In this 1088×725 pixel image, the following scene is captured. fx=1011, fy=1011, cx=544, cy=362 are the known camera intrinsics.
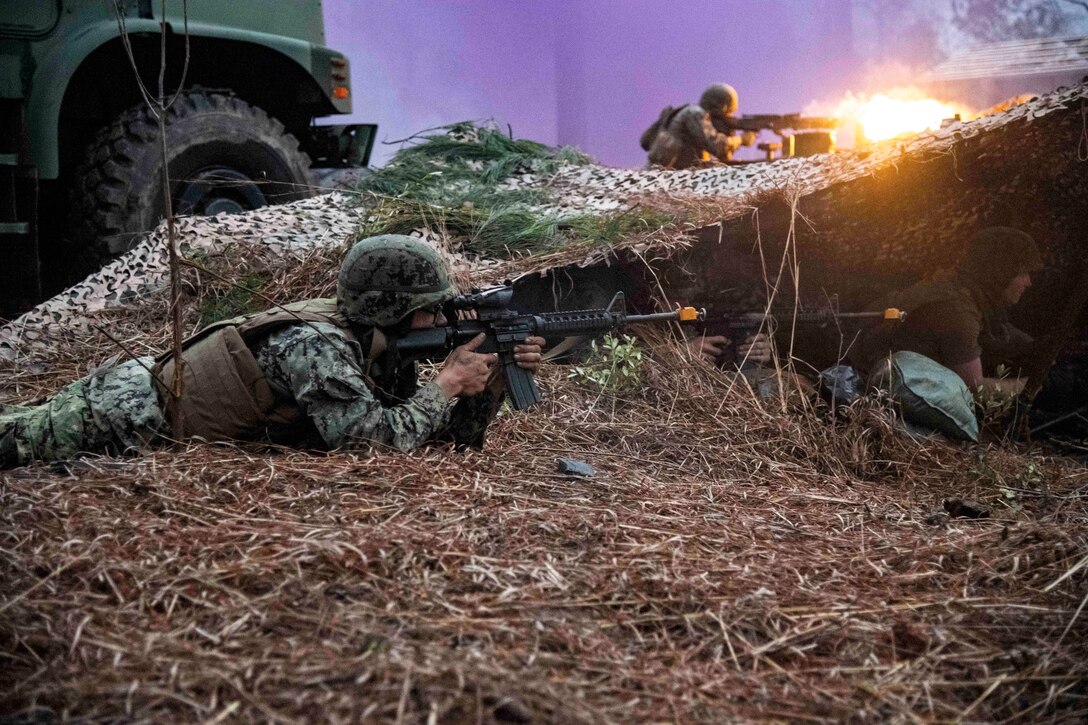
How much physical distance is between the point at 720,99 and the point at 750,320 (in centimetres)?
665

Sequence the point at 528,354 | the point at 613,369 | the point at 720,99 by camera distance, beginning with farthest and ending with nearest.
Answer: the point at 720,99
the point at 613,369
the point at 528,354

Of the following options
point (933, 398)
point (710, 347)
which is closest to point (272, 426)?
point (710, 347)

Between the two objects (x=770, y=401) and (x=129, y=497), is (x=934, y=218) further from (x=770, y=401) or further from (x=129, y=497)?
(x=129, y=497)

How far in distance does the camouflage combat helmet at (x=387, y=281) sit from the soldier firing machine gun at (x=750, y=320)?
2299 mm

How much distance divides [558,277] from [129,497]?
3199 mm

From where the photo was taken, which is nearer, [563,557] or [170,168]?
[563,557]

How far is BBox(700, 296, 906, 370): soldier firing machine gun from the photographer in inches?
216

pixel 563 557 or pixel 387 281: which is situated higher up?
pixel 387 281

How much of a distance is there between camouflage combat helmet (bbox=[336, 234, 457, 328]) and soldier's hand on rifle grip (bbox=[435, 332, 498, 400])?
21 centimetres

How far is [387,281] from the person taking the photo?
3.53m

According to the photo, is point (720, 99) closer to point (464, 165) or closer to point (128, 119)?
point (464, 165)

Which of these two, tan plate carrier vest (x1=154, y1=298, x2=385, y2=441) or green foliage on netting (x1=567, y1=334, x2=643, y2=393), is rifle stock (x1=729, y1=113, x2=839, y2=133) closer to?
green foliage on netting (x1=567, y1=334, x2=643, y2=393)

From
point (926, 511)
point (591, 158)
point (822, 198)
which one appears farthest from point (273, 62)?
point (926, 511)

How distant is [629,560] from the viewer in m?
2.63
